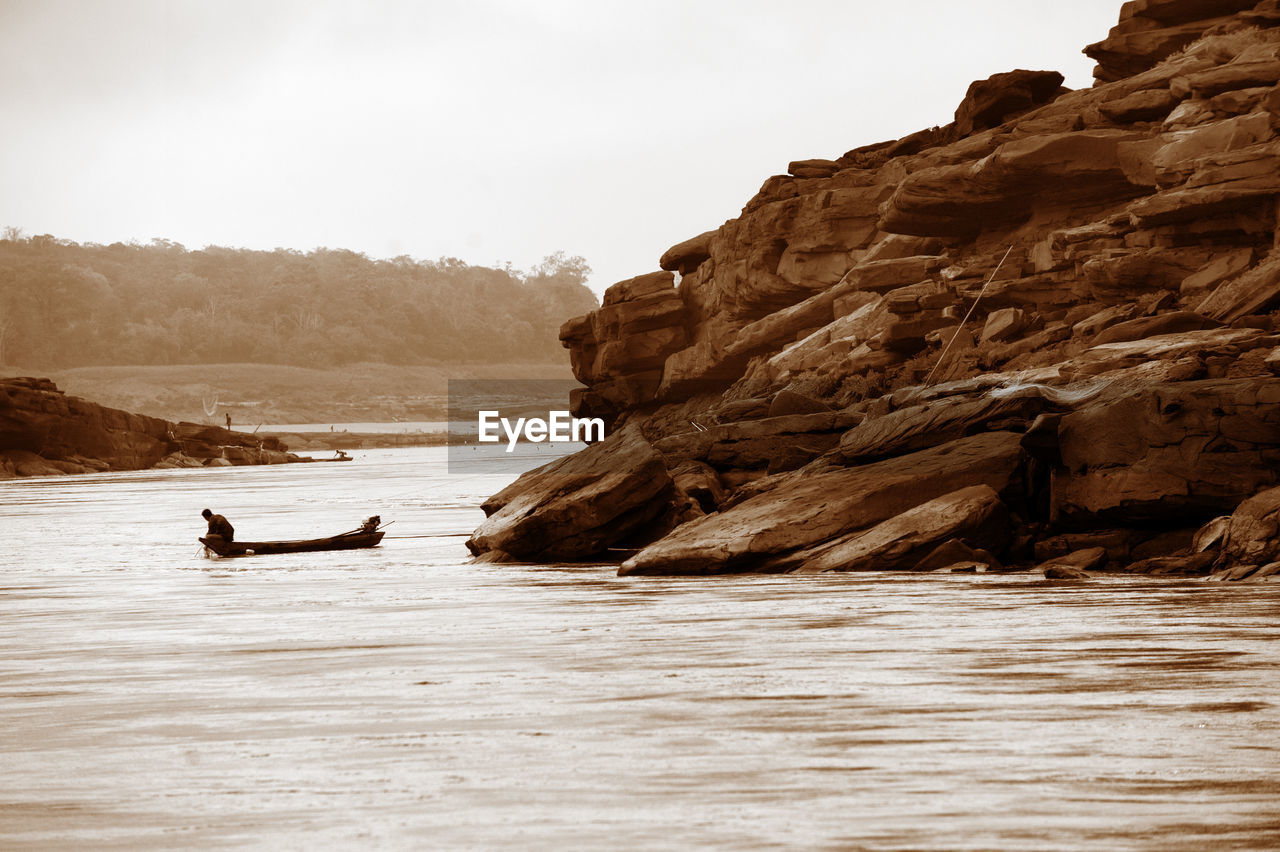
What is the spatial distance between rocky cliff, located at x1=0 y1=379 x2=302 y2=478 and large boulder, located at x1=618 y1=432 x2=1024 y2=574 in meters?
70.8

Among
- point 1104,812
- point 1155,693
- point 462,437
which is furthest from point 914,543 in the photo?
point 462,437

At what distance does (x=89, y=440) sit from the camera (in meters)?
90.9

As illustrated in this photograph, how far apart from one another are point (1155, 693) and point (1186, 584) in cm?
676

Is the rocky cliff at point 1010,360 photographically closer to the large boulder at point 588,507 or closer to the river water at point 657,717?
the large boulder at point 588,507

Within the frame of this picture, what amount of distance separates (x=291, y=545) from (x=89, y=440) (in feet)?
228

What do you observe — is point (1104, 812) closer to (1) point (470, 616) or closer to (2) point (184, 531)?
(1) point (470, 616)

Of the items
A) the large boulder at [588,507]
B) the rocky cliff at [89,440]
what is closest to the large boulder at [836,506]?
the large boulder at [588,507]

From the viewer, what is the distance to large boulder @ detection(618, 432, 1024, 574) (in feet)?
64.1

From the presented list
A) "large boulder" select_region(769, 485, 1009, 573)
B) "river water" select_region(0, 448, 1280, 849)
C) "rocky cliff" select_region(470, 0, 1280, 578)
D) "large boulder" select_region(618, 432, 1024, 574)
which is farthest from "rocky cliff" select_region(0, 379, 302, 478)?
"large boulder" select_region(769, 485, 1009, 573)

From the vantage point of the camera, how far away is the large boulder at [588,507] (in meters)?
22.7

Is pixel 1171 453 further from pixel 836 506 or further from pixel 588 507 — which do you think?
pixel 588 507

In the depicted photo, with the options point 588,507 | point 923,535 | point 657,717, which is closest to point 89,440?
point 588,507

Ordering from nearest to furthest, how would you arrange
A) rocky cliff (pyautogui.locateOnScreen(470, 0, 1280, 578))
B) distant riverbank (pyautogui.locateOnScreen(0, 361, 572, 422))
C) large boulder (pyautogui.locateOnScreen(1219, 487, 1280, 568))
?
large boulder (pyautogui.locateOnScreen(1219, 487, 1280, 568)) → rocky cliff (pyautogui.locateOnScreen(470, 0, 1280, 578)) → distant riverbank (pyautogui.locateOnScreen(0, 361, 572, 422))

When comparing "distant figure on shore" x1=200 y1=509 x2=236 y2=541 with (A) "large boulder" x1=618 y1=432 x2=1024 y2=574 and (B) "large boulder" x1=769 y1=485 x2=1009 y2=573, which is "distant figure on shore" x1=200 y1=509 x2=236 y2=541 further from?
(B) "large boulder" x1=769 y1=485 x2=1009 y2=573
